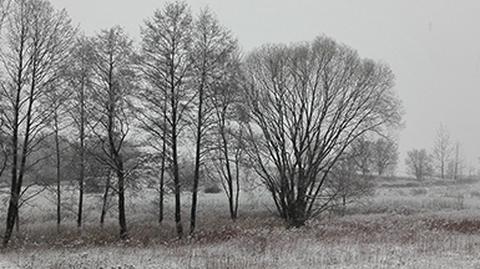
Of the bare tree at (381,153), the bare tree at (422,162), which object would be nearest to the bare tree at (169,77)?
the bare tree at (381,153)

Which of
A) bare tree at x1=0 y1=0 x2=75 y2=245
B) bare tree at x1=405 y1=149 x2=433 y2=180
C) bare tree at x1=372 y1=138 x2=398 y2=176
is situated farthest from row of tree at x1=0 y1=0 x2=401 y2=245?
bare tree at x1=405 y1=149 x2=433 y2=180

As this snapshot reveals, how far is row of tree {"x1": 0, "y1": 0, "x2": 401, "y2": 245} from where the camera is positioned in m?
20.5

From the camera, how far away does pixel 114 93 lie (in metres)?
22.8

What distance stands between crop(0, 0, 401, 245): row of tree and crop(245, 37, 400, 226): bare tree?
63 mm

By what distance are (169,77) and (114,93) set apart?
2721mm

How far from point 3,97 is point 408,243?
53.6 feet

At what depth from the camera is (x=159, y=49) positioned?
22.7 meters

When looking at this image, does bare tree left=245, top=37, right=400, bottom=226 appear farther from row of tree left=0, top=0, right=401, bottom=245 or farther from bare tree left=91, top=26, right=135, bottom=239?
bare tree left=91, top=26, right=135, bottom=239

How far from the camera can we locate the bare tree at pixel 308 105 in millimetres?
28219

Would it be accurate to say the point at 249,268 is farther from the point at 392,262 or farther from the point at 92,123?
the point at 92,123

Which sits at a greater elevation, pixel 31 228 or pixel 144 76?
pixel 144 76

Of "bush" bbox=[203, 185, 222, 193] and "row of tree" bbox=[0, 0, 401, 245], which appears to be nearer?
"row of tree" bbox=[0, 0, 401, 245]

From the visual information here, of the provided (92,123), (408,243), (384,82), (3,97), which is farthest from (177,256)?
(384,82)

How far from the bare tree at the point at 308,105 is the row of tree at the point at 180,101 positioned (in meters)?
0.06
